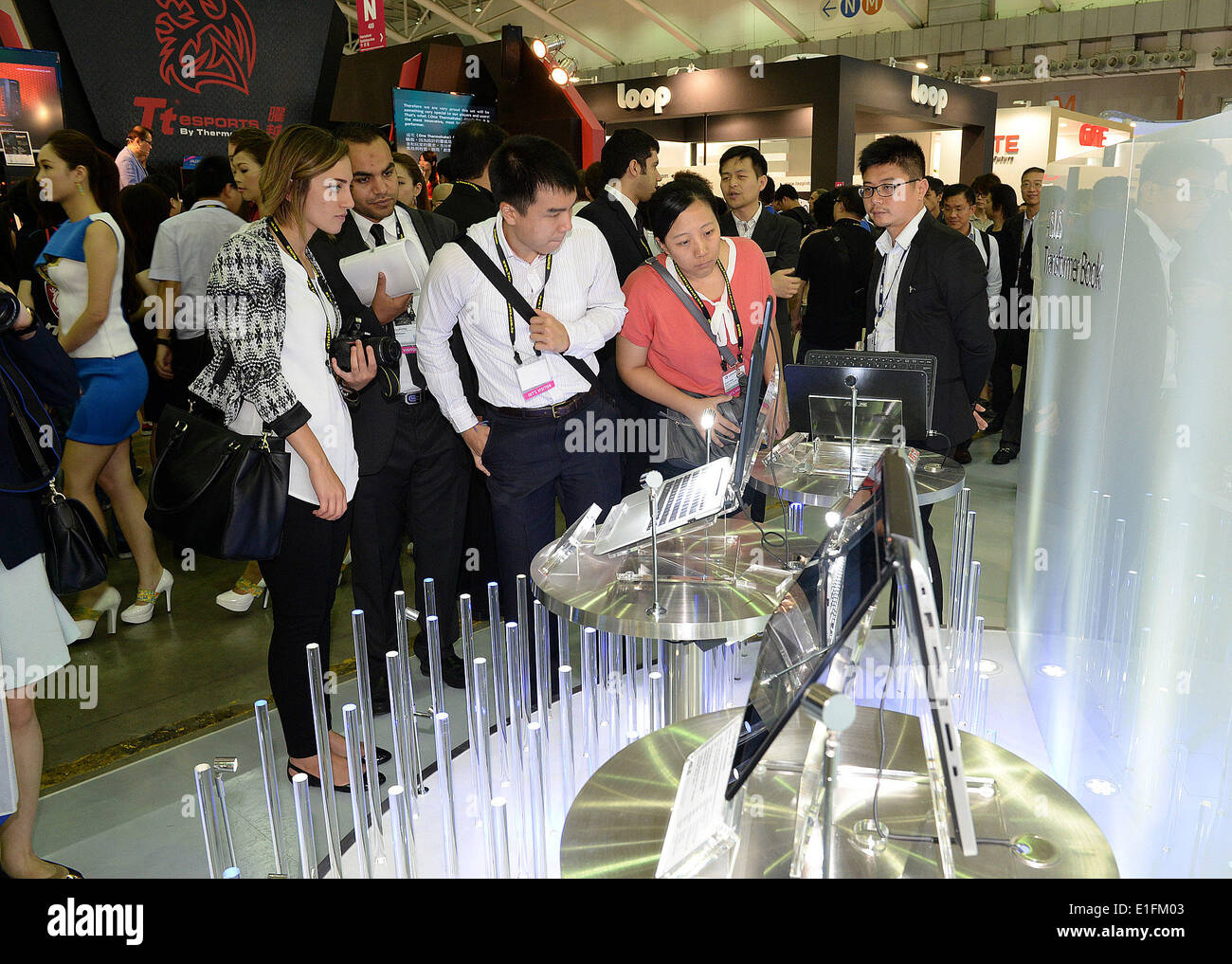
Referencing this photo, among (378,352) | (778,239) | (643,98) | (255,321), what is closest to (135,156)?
(778,239)

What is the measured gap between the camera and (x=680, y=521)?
1.69 m

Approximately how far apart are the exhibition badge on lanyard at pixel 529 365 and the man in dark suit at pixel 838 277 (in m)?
2.70

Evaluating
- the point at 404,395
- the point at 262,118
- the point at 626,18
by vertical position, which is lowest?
the point at 404,395

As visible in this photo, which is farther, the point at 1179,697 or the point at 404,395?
the point at 404,395

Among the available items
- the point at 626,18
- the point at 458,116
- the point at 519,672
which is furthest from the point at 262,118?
the point at 626,18

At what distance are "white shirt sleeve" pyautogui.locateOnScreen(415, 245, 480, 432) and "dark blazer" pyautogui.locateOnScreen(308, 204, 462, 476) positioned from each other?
117 millimetres

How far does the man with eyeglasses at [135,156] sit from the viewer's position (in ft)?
16.8

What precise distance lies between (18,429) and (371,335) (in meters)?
0.83

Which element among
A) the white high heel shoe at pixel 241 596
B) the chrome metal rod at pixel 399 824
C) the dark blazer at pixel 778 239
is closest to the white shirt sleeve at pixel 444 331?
the chrome metal rod at pixel 399 824

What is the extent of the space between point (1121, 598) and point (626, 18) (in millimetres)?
17699

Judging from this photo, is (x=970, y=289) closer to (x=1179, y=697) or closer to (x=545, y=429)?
(x=545, y=429)

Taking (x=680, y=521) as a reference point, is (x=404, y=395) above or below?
above

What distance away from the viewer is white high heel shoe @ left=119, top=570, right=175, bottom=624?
3.35m
